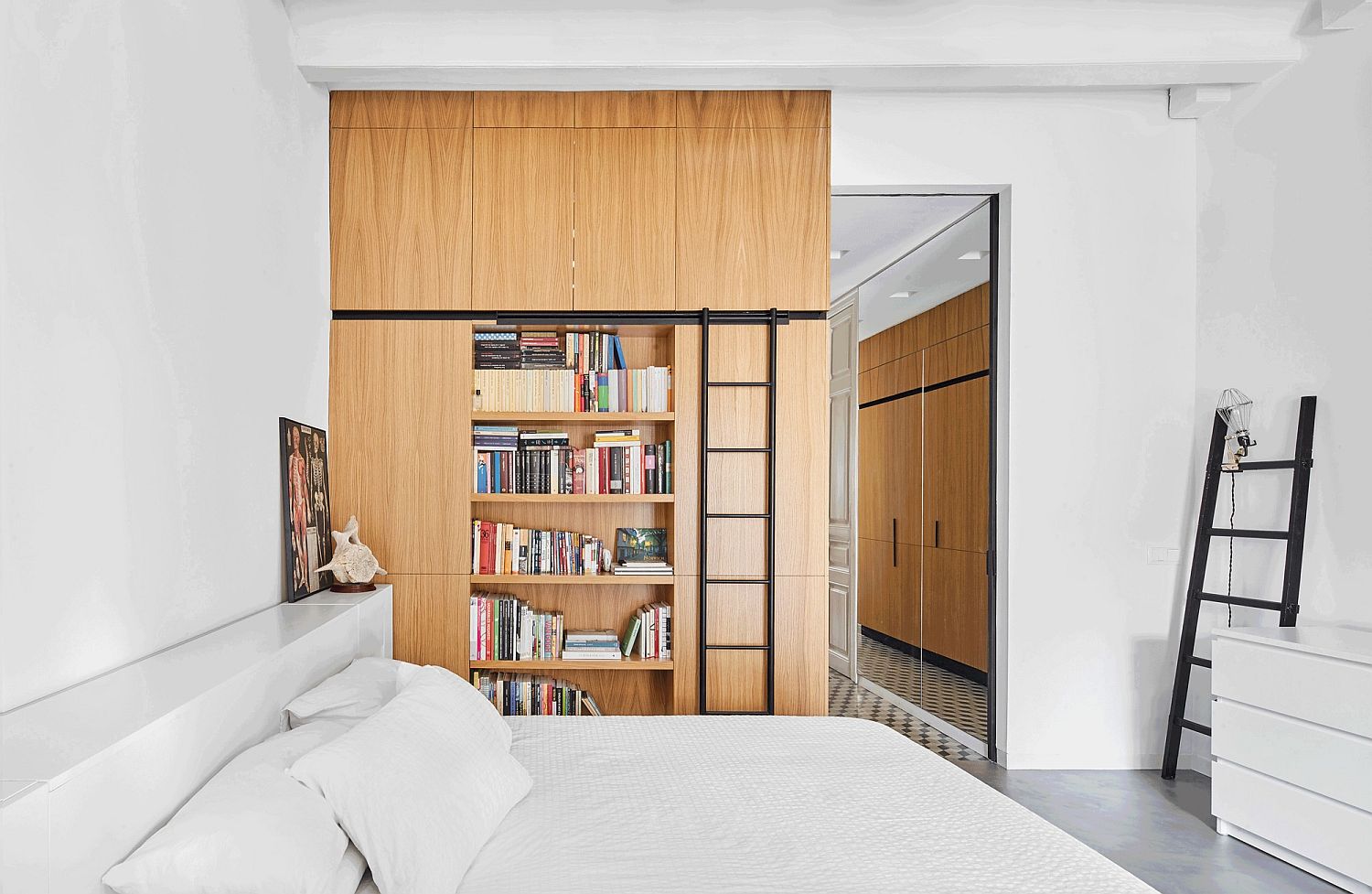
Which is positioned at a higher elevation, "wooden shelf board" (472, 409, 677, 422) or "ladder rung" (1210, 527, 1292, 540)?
"wooden shelf board" (472, 409, 677, 422)

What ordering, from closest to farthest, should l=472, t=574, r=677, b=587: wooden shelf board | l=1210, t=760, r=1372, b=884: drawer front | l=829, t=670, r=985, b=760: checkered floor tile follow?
1. l=1210, t=760, r=1372, b=884: drawer front
2. l=472, t=574, r=677, b=587: wooden shelf board
3. l=829, t=670, r=985, b=760: checkered floor tile

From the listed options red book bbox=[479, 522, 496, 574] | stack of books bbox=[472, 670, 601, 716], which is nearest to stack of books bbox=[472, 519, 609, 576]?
red book bbox=[479, 522, 496, 574]

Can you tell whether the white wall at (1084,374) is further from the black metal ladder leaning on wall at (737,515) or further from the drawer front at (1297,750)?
the black metal ladder leaning on wall at (737,515)

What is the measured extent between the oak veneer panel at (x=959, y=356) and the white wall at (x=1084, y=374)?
1.48ft

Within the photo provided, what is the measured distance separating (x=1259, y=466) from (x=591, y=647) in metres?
2.89

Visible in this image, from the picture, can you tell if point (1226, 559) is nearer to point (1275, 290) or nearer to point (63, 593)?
point (1275, 290)

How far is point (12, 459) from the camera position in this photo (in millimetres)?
1597

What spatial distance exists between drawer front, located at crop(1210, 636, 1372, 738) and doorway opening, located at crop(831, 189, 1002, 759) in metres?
1.00

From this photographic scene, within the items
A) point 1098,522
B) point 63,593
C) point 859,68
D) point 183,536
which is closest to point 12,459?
point 63,593

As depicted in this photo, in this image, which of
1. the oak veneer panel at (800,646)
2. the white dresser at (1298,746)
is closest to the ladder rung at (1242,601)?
the white dresser at (1298,746)

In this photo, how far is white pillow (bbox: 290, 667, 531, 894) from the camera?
1.48 metres

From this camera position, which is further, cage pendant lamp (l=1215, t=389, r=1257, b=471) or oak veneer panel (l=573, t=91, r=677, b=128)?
oak veneer panel (l=573, t=91, r=677, b=128)

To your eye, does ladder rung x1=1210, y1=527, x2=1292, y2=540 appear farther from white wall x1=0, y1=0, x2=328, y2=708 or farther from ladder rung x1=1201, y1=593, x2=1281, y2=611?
white wall x1=0, y1=0, x2=328, y2=708

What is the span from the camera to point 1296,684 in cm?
283
